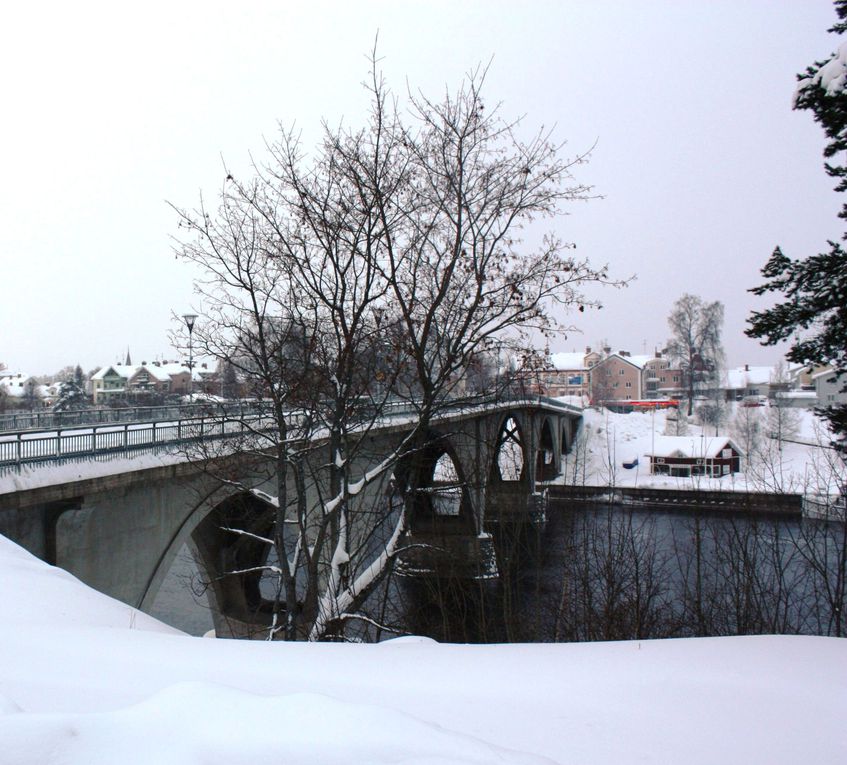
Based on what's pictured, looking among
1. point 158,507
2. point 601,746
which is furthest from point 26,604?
point 158,507

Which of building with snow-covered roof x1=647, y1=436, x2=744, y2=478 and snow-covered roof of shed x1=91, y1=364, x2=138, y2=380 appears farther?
snow-covered roof of shed x1=91, y1=364, x2=138, y2=380

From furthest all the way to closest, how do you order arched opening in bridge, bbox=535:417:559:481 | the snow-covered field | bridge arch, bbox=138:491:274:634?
arched opening in bridge, bbox=535:417:559:481, bridge arch, bbox=138:491:274:634, the snow-covered field

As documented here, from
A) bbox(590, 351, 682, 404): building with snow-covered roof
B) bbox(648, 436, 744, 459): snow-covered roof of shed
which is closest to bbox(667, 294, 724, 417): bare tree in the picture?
bbox(648, 436, 744, 459): snow-covered roof of shed

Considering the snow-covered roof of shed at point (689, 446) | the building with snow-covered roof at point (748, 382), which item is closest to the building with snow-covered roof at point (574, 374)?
the snow-covered roof of shed at point (689, 446)

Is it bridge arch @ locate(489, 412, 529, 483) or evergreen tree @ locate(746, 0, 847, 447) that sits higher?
evergreen tree @ locate(746, 0, 847, 447)

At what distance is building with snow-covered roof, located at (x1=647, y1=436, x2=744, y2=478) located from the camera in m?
49.0

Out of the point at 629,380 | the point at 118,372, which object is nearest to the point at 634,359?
the point at 629,380

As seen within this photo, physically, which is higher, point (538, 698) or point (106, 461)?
point (106, 461)

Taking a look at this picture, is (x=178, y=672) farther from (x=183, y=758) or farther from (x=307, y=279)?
(x=307, y=279)

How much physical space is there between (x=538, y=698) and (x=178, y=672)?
236 cm

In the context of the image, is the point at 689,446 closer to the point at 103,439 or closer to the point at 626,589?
the point at 626,589

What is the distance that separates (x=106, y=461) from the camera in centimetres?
1145

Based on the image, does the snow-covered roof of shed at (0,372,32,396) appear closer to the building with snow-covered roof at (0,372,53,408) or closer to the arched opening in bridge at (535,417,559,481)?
the building with snow-covered roof at (0,372,53,408)

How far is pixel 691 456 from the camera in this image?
50594 millimetres
